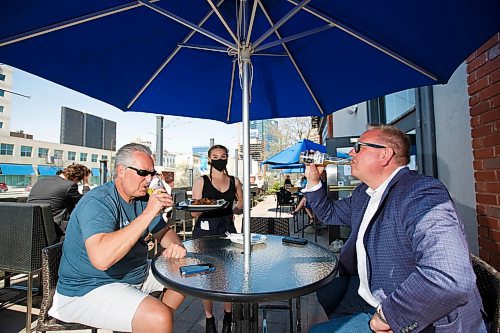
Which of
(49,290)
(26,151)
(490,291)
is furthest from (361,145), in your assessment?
(26,151)

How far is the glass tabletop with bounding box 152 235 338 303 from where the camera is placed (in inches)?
48.3

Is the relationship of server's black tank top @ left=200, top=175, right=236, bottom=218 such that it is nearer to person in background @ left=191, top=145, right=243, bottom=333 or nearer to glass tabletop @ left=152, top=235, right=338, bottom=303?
person in background @ left=191, top=145, right=243, bottom=333

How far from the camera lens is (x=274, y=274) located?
144 cm

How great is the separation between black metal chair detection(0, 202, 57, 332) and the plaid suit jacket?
277 cm

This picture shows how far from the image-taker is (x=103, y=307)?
64.7 inches

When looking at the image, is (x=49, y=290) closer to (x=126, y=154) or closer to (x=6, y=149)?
(x=126, y=154)

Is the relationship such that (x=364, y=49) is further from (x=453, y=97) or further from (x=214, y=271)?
(x=214, y=271)

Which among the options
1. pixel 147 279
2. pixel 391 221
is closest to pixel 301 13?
pixel 391 221

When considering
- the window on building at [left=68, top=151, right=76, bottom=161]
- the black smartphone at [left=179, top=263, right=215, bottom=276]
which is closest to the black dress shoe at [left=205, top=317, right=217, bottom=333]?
the black smartphone at [left=179, top=263, right=215, bottom=276]

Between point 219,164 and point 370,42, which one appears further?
point 219,164

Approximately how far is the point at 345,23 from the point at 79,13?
1.70 m

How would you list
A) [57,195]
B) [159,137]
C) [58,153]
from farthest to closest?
[58,153], [159,137], [57,195]

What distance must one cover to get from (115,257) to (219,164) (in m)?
1.55

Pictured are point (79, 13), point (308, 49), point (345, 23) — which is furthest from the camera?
point (308, 49)
